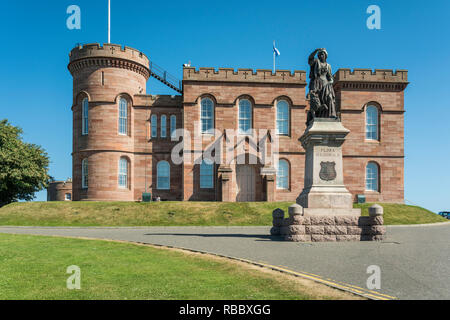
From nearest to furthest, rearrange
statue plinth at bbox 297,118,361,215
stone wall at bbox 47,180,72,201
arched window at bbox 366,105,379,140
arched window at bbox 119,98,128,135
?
statue plinth at bbox 297,118,361,215 < arched window at bbox 119,98,128,135 < arched window at bbox 366,105,379,140 < stone wall at bbox 47,180,72,201

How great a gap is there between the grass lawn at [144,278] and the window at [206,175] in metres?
22.2

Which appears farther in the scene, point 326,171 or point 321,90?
point 321,90

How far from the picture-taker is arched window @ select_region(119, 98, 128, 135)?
3356 centimetres

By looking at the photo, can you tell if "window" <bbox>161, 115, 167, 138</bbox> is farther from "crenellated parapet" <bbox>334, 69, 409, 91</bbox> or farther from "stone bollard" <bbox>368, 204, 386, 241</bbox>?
"stone bollard" <bbox>368, 204, 386, 241</bbox>

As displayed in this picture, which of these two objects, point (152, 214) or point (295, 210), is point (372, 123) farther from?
point (295, 210)

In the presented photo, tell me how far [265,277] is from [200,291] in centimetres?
165

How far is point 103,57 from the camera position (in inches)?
1266

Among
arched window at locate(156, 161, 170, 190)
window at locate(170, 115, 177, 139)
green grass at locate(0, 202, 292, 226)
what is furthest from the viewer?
window at locate(170, 115, 177, 139)

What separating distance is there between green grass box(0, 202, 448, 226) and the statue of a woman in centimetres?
999

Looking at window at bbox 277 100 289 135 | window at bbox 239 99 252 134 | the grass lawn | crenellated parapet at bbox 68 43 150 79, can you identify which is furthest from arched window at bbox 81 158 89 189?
the grass lawn

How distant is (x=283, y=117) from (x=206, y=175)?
910cm

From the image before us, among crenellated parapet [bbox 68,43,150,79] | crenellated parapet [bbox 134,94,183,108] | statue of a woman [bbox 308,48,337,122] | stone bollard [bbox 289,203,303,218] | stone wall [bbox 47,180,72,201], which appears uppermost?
crenellated parapet [bbox 68,43,150,79]

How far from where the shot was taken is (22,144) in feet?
112

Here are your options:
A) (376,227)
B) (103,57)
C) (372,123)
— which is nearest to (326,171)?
(376,227)
